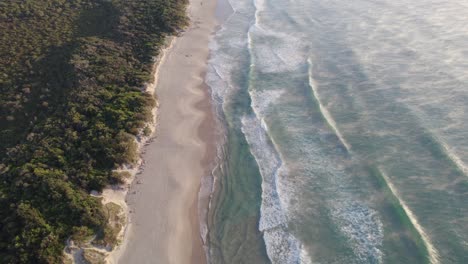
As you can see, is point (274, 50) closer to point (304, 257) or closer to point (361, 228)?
point (361, 228)

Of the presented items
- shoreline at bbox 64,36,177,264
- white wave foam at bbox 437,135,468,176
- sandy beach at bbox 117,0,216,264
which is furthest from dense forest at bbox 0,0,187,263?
white wave foam at bbox 437,135,468,176

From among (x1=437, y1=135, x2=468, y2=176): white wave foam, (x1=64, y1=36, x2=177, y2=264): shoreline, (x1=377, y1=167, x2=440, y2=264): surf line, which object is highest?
(x1=437, y1=135, x2=468, y2=176): white wave foam

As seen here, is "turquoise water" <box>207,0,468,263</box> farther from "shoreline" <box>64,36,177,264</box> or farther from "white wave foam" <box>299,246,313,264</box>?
"shoreline" <box>64,36,177,264</box>

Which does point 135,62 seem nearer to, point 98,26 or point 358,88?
point 98,26

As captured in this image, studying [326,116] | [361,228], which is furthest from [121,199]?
[326,116]

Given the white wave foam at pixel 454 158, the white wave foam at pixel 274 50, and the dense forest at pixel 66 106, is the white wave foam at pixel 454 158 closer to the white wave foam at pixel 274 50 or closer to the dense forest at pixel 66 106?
the white wave foam at pixel 274 50
